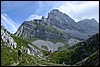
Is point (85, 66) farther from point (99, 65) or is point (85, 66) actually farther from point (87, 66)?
point (99, 65)

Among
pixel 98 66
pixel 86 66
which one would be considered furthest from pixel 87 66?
pixel 98 66

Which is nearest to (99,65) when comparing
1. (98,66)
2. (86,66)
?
(98,66)

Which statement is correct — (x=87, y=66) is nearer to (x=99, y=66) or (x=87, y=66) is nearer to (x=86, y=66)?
(x=86, y=66)

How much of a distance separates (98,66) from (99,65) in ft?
5.55

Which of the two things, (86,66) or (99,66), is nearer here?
(99,66)

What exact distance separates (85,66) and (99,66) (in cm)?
3687

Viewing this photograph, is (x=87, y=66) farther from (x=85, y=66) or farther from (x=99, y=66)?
(x=99, y=66)

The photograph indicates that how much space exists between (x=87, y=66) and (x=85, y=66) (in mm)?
2080

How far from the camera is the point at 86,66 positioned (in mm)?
181750

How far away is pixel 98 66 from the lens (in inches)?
5930

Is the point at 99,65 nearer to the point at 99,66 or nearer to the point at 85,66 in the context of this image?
the point at 99,66

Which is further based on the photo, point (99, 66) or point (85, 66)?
point (85, 66)

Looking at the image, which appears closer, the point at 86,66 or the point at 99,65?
the point at 99,65

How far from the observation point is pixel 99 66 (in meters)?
147
